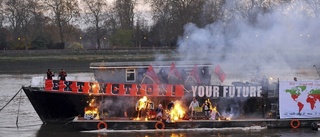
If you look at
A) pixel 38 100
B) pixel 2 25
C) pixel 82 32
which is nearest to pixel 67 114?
pixel 38 100

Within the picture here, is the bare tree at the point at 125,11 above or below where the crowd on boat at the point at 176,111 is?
above

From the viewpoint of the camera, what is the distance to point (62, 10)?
11219 cm

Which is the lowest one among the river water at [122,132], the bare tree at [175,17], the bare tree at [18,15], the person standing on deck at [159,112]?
the river water at [122,132]

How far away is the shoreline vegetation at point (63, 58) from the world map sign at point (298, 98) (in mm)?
42774

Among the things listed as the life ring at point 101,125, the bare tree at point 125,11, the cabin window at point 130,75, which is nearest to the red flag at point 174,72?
the cabin window at point 130,75

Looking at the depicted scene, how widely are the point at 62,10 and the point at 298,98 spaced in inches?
3484

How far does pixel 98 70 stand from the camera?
31188 millimetres

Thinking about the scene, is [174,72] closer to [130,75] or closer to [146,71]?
[146,71]

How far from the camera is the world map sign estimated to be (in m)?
29.0

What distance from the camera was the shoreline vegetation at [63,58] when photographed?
251 ft

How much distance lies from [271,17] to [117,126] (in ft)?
45.8

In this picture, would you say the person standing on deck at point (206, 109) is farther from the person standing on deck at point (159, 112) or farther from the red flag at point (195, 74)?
the person standing on deck at point (159, 112)

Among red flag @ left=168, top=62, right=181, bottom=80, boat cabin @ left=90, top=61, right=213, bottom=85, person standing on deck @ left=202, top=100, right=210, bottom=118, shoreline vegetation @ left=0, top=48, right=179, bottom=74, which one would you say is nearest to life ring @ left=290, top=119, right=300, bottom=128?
person standing on deck @ left=202, top=100, right=210, bottom=118

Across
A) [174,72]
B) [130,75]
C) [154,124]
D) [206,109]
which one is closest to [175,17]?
[130,75]
